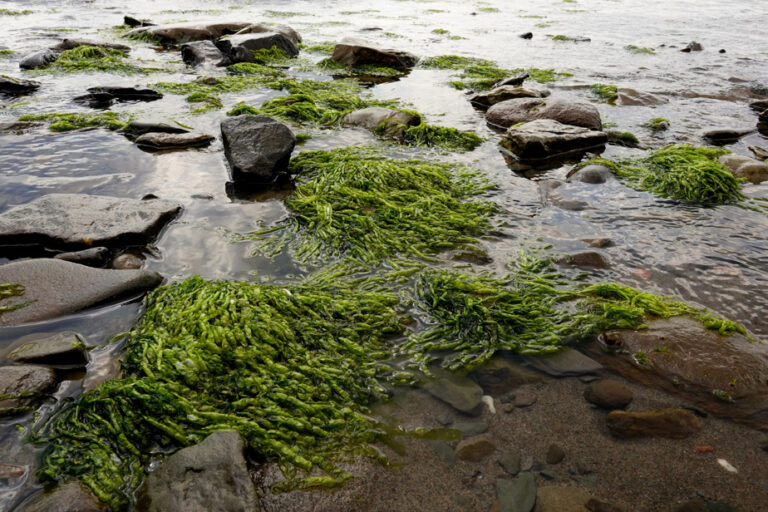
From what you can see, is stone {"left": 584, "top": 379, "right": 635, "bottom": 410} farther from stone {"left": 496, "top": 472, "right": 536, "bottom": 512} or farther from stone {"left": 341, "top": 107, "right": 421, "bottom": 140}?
stone {"left": 341, "top": 107, "right": 421, "bottom": 140}

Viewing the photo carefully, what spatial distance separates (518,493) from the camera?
2.12 metres

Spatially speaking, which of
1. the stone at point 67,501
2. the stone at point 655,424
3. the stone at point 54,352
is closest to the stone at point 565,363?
the stone at point 655,424

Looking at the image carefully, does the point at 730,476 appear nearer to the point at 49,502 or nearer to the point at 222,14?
the point at 49,502

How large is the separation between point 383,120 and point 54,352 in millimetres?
5331

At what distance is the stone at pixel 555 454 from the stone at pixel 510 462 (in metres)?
0.15

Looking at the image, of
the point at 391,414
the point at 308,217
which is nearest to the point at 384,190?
the point at 308,217

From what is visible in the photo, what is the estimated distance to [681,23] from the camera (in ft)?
58.0

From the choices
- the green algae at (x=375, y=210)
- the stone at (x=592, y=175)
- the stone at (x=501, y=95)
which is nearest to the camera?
the green algae at (x=375, y=210)

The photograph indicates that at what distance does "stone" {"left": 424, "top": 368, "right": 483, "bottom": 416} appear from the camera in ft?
8.43

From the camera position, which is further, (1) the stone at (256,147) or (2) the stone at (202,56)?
(2) the stone at (202,56)

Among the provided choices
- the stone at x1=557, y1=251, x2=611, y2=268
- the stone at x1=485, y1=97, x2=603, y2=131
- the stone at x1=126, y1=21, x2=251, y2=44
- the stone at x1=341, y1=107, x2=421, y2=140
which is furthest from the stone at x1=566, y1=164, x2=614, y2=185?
the stone at x1=126, y1=21, x2=251, y2=44

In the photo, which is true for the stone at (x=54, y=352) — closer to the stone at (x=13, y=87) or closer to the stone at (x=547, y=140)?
the stone at (x=547, y=140)

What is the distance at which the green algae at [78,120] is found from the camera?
6.36m

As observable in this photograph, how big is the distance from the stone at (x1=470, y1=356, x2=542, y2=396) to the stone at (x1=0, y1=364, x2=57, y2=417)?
2.39 metres
